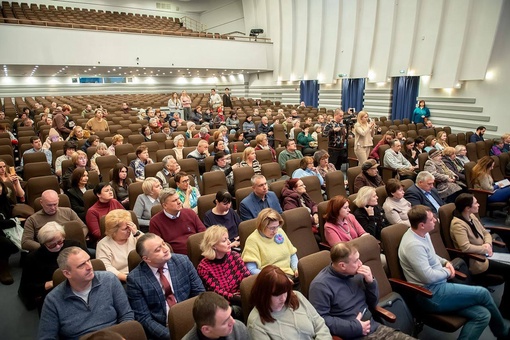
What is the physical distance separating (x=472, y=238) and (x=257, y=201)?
7.11ft

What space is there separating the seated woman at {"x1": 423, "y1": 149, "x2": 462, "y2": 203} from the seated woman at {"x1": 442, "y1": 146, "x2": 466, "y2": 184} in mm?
194

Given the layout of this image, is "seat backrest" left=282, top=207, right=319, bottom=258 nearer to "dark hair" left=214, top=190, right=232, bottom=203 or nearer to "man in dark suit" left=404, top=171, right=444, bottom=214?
"dark hair" left=214, top=190, right=232, bottom=203

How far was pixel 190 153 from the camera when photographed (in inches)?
239

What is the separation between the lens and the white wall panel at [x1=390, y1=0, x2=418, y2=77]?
36.7 feet

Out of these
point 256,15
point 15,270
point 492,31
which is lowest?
point 15,270

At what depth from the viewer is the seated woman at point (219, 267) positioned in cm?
259

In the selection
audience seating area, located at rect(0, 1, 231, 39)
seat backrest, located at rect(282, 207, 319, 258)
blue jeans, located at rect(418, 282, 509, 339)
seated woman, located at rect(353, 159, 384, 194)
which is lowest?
blue jeans, located at rect(418, 282, 509, 339)

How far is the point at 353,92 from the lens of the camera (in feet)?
47.1

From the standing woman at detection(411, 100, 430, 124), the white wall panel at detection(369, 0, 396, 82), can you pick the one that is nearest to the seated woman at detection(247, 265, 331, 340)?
the standing woman at detection(411, 100, 430, 124)

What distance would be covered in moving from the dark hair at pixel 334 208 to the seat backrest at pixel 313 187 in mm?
1235

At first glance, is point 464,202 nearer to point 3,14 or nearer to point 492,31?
point 492,31

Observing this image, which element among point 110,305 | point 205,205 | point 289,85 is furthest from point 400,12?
point 110,305

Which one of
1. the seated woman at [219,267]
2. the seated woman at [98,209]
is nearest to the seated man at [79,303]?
the seated woman at [219,267]

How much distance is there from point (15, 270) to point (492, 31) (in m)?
11.2
